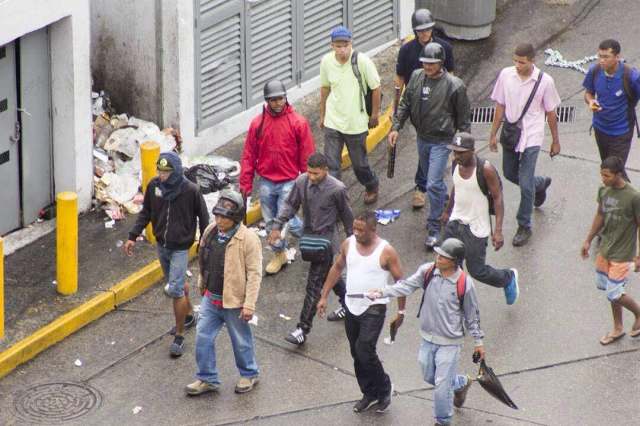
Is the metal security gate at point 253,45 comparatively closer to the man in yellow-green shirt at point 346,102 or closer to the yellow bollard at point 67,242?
the man in yellow-green shirt at point 346,102

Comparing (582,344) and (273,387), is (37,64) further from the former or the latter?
(582,344)

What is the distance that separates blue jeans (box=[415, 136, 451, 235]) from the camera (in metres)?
13.2

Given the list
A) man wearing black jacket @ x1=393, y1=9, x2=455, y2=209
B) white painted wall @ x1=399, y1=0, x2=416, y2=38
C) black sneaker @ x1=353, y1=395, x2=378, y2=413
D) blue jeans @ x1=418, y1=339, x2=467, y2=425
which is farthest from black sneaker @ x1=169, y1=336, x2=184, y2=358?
white painted wall @ x1=399, y1=0, x2=416, y2=38

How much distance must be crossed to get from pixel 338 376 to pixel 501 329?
155 cm

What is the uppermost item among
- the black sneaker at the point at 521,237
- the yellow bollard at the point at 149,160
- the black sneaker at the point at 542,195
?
the yellow bollard at the point at 149,160

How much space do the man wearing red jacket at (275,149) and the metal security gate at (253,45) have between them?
2.45 m

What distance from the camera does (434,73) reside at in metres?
12.9

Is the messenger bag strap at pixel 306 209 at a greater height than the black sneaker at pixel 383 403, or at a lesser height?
greater

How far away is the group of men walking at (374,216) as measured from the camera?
34.1 feet

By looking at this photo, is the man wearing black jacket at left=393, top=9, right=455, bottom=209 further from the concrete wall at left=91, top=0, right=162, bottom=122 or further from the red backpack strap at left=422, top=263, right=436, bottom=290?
the red backpack strap at left=422, top=263, right=436, bottom=290

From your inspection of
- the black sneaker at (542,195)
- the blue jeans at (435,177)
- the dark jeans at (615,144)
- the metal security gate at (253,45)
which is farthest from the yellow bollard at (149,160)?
the dark jeans at (615,144)

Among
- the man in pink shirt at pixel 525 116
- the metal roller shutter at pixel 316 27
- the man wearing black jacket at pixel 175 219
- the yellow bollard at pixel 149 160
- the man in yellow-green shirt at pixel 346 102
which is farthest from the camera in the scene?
the metal roller shutter at pixel 316 27

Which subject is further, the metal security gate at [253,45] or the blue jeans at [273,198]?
the metal security gate at [253,45]

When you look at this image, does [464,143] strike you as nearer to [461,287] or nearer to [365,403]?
[461,287]
